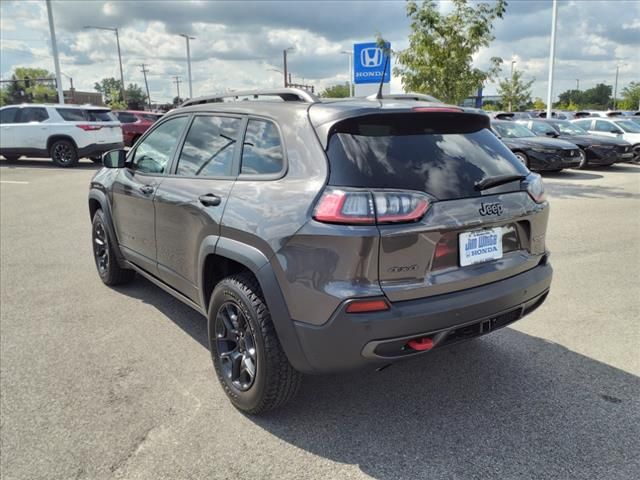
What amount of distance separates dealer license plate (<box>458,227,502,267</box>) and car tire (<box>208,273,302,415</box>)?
1.05 meters

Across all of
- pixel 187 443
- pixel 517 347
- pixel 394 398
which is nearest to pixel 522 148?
pixel 517 347

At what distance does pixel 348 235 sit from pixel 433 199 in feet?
1.58

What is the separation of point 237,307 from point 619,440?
2.10 m

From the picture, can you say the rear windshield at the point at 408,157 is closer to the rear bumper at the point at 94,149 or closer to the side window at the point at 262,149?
the side window at the point at 262,149

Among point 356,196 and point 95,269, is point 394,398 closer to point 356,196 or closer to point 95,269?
point 356,196

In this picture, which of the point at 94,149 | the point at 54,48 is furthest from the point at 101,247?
the point at 54,48

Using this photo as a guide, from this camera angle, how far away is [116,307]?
477cm

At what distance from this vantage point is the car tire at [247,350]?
108 inches

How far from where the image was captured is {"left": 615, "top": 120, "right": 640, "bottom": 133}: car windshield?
1747 cm

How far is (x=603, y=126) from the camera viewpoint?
59.6 feet

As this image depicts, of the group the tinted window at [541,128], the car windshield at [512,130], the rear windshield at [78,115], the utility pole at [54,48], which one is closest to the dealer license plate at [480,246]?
the car windshield at [512,130]

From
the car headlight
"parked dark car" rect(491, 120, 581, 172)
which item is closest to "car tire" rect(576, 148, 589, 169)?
"parked dark car" rect(491, 120, 581, 172)

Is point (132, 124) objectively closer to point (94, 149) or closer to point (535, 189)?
point (94, 149)

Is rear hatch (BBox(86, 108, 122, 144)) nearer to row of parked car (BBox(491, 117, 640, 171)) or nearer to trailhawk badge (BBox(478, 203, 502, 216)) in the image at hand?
row of parked car (BBox(491, 117, 640, 171))
